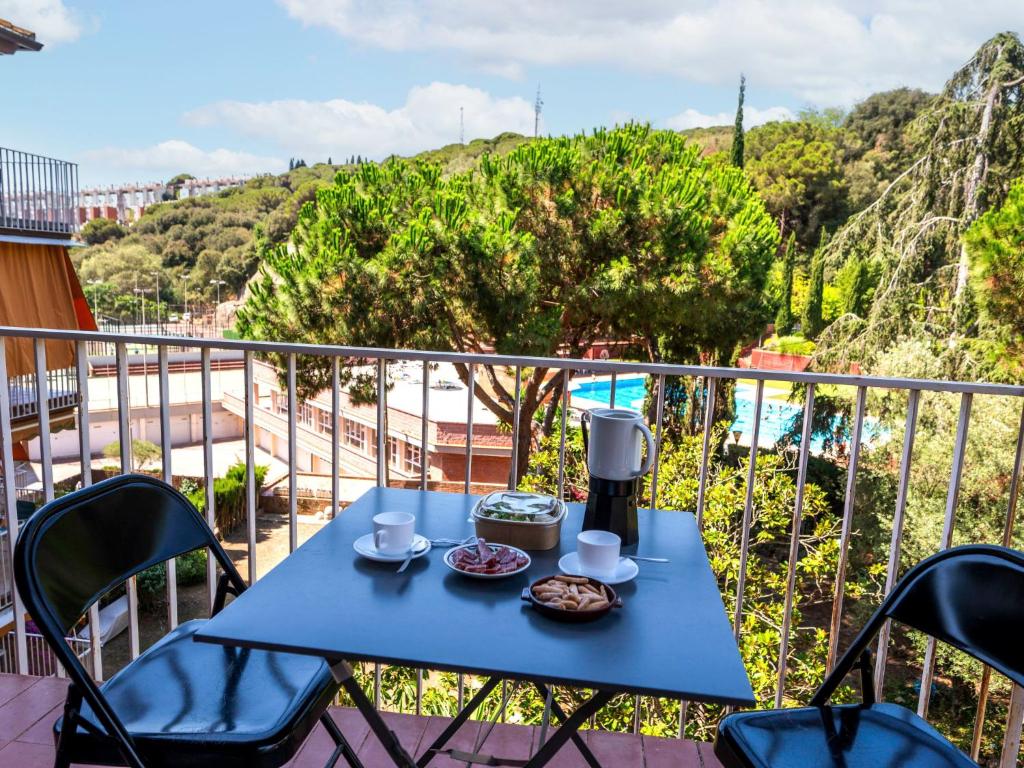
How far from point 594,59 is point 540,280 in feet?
115

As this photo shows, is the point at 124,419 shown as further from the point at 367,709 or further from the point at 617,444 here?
the point at 617,444

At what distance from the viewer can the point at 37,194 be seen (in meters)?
11.7

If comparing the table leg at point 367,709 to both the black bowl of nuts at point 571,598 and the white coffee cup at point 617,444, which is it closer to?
the black bowl of nuts at point 571,598

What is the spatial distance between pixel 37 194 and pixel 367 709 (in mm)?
13190

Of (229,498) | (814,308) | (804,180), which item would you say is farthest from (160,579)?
(804,180)

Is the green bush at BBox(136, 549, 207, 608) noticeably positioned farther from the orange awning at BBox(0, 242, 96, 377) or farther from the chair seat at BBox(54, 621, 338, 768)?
the chair seat at BBox(54, 621, 338, 768)

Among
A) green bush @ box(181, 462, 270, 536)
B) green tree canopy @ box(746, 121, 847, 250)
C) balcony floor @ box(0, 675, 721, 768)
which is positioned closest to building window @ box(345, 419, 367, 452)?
green bush @ box(181, 462, 270, 536)

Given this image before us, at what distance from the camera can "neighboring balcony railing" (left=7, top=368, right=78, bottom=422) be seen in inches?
414

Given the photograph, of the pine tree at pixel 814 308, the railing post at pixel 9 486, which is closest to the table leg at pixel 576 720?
the railing post at pixel 9 486

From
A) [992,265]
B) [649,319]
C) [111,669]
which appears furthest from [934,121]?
[111,669]

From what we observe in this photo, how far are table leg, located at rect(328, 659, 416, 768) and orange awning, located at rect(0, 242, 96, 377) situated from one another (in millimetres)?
11089

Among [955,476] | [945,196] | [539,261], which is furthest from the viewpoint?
[945,196]

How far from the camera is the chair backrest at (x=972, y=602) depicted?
1336 mm

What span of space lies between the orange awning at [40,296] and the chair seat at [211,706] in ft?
35.0
